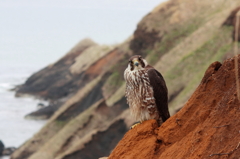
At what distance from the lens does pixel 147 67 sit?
10633 mm

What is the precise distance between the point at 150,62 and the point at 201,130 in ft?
123

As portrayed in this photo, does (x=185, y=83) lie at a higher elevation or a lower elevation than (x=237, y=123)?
higher

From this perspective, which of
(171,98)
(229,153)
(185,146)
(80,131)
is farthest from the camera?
(80,131)

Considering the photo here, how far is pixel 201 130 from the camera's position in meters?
8.07

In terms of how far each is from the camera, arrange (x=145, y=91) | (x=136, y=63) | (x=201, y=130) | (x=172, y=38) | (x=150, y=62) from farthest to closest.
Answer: (x=172, y=38) → (x=150, y=62) → (x=145, y=91) → (x=136, y=63) → (x=201, y=130)

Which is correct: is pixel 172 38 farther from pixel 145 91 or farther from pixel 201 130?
pixel 201 130

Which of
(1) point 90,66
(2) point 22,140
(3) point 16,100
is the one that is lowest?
(2) point 22,140

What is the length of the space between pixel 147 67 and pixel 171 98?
2270 centimetres

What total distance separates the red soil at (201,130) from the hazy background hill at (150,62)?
19.4 metres

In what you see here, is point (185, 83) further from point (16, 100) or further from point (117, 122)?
point (16, 100)

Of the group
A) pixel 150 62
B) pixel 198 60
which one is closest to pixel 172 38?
pixel 150 62

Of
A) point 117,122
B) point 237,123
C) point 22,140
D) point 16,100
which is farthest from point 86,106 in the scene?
point 237,123

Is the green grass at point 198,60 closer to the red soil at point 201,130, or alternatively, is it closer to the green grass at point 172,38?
the green grass at point 172,38

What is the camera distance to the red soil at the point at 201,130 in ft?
24.7
